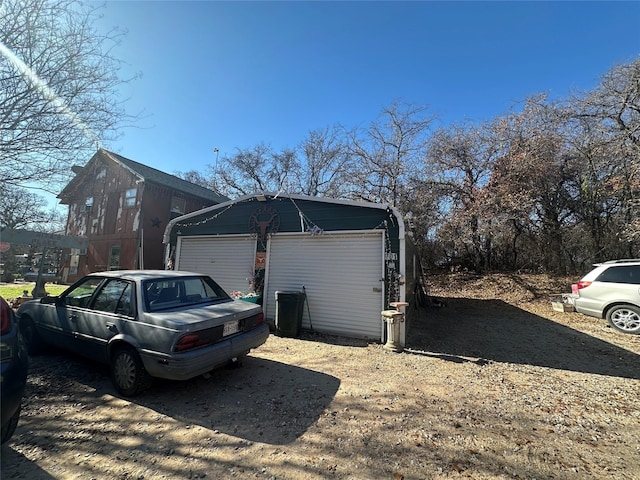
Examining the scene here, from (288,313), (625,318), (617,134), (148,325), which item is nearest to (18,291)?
(288,313)

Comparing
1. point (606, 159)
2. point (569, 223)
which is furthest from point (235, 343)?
point (569, 223)

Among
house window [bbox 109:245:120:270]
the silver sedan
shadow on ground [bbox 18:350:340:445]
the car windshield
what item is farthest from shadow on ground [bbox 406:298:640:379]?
house window [bbox 109:245:120:270]

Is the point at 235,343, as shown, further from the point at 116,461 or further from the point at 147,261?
the point at 147,261

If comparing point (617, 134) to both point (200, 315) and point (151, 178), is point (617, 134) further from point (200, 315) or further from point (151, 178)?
point (151, 178)

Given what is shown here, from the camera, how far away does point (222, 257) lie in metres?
8.59

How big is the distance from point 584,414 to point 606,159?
11.7 m

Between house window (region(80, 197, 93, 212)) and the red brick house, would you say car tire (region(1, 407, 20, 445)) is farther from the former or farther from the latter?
house window (region(80, 197, 93, 212))

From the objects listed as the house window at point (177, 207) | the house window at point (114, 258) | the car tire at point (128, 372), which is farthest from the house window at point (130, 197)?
the car tire at point (128, 372)

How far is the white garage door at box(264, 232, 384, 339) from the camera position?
261 inches

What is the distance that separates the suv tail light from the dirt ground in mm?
1100

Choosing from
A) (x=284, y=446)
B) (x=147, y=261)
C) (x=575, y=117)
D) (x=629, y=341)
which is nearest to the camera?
(x=284, y=446)

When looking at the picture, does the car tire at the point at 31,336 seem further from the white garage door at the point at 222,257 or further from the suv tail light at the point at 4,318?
the white garage door at the point at 222,257

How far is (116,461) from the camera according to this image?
98.7 inches

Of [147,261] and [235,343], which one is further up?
[147,261]
